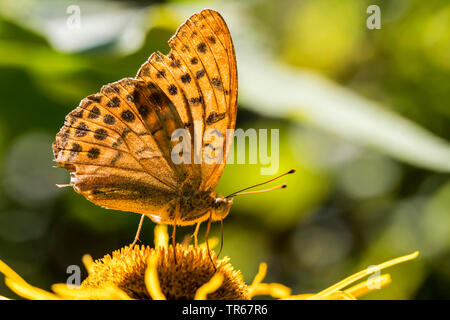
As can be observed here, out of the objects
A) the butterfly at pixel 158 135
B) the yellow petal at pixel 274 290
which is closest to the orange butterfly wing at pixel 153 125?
the butterfly at pixel 158 135

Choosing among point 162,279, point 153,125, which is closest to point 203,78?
point 153,125

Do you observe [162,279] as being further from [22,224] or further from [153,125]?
[22,224]

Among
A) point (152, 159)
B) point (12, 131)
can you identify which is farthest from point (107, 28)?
point (152, 159)

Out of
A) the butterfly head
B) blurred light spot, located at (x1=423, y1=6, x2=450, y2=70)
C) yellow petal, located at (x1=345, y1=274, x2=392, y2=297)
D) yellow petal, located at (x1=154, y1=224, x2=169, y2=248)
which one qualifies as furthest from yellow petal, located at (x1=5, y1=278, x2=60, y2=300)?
blurred light spot, located at (x1=423, y1=6, x2=450, y2=70)

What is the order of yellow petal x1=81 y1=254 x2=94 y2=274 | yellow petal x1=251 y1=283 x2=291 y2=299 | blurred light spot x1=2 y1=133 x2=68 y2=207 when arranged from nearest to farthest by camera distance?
1. yellow petal x1=251 y1=283 x2=291 y2=299
2. yellow petal x1=81 y1=254 x2=94 y2=274
3. blurred light spot x1=2 y1=133 x2=68 y2=207

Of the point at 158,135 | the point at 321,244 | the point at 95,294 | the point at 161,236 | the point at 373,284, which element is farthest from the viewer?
the point at 321,244

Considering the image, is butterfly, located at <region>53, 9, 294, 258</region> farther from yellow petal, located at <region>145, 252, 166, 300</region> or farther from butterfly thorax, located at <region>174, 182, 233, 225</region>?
yellow petal, located at <region>145, 252, 166, 300</region>

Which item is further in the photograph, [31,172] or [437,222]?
[31,172]

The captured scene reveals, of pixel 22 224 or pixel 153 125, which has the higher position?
pixel 153 125
